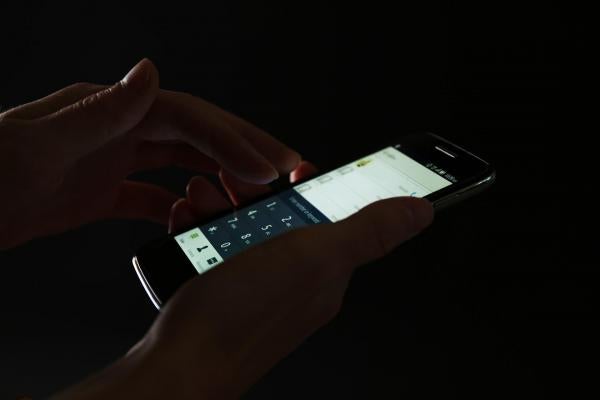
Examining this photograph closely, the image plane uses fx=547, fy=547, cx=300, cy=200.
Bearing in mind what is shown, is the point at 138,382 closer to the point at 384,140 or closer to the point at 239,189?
the point at 239,189

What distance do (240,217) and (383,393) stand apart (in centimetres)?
24

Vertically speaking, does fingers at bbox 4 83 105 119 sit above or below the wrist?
above

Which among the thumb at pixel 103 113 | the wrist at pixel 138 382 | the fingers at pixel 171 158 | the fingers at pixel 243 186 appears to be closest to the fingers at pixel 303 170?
the fingers at pixel 243 186

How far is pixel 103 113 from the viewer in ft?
1.63

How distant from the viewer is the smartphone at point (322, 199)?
0.55 m

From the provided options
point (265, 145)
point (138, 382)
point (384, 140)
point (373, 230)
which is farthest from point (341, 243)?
point (384, 140)

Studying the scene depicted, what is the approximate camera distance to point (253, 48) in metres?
0.82

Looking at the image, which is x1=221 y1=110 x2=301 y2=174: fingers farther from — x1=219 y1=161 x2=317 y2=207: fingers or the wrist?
the wrist

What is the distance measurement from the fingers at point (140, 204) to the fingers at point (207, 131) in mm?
92

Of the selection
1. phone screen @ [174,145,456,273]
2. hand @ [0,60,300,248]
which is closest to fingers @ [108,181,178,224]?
hand @ [0,60,300,248]

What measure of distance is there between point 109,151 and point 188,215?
118 mm

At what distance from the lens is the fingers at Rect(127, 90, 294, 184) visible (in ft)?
1.98

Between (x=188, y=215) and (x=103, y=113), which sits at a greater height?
(x=103, y=113)

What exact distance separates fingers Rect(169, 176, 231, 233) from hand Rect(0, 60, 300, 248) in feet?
0.11
